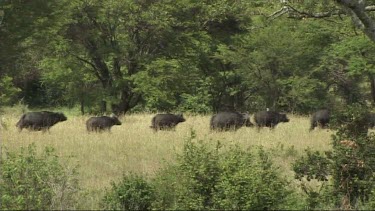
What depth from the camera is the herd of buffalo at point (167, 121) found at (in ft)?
60.0

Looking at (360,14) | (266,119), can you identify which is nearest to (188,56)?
(266,119)

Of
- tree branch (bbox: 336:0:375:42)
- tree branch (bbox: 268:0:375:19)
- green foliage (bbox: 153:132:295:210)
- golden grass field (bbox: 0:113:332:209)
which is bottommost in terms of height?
golden grass field (bbox: 0:113:332:209)

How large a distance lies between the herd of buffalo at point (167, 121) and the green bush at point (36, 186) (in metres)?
10.8

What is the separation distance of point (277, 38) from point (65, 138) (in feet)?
56.9

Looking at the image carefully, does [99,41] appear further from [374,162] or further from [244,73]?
[374,162]

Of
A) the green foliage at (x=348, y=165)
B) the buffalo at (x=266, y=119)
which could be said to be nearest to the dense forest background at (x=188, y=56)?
the buffalo at (x=266, y=119)

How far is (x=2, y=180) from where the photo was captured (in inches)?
291

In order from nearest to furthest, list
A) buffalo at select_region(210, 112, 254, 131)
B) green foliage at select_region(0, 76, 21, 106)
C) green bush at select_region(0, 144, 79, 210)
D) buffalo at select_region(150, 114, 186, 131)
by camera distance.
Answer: green bush at select_region(0, 144, 79, 210), buffalo at select_region(210, 112, 254, 131), buffalo at select_region(150, 114, 186, 131), green foliage at select_region(0, 76, 21, 106)

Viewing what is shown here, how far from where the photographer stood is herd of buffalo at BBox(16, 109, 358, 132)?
18.3 metres

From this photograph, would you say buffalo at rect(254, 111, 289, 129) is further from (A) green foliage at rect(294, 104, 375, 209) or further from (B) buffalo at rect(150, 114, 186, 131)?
(A) green foliage at rect(294, 104, 375, 209)

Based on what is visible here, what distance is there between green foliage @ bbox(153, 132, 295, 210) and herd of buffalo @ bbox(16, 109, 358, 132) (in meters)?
10.8

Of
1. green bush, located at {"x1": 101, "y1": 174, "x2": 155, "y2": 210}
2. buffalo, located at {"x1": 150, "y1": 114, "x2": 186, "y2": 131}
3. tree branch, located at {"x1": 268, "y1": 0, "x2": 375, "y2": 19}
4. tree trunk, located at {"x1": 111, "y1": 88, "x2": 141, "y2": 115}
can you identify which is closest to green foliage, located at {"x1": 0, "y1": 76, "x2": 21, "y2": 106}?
tree trunk, located at {"x1": 111, "y1": 88, "x2": 141, "y2": 115}

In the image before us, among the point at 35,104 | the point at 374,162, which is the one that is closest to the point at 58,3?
the point at 374,162

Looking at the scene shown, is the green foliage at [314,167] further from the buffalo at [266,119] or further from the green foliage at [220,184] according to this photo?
the buffalo at [266,119]
